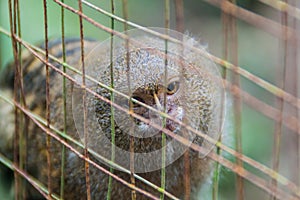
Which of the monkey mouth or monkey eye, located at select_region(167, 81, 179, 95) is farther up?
monkey eye, located at select_region(167, 81, 179, 95)

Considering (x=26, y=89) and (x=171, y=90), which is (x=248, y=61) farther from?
(x=171, y=90)

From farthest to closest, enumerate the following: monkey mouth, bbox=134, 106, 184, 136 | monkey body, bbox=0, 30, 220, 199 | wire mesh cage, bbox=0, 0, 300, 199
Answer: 1. monkey body, bbox=0, 30, 220, 199
2. monkey mouth, bbox=134, 106, 184, 136
3. wire mesh cage, bbox=0, 0, 300, 199

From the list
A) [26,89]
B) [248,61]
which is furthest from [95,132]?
[248,61]

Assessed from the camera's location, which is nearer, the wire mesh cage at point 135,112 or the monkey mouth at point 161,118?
the wire mesh cage at point 135,112

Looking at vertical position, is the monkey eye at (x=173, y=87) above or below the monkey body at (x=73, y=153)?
above

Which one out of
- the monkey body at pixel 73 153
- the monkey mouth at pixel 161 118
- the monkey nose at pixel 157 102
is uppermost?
the monkey nose at pixel 157 102

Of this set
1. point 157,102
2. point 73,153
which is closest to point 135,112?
point 157,102

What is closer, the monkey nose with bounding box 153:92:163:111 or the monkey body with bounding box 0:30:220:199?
the monkey nose with bounding box 153:92:163:111
